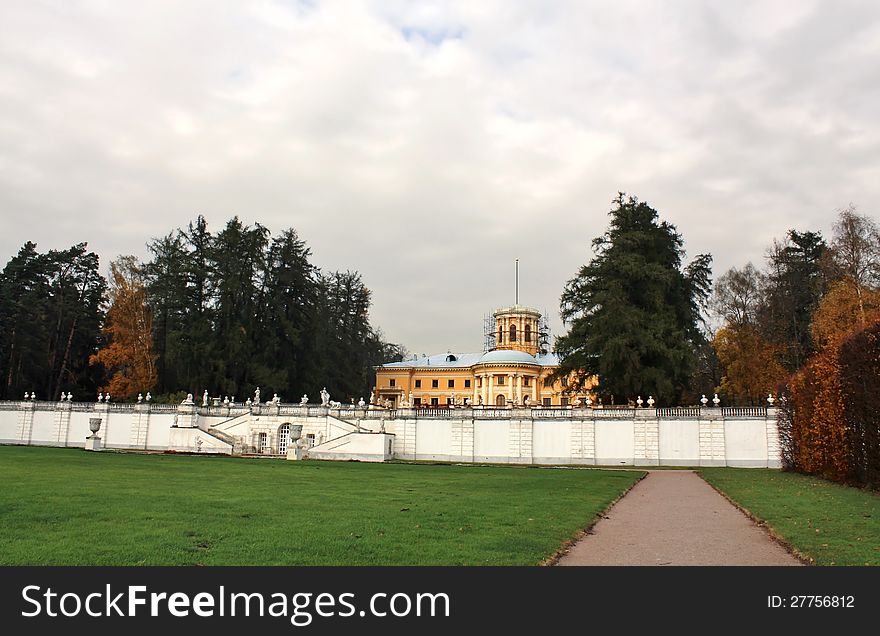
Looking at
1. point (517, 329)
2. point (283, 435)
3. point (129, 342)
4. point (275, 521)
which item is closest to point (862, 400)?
point (275, 521)

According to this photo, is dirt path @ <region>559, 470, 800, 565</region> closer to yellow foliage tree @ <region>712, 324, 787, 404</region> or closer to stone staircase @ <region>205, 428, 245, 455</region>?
stone staircase @ <region>205, 428, 245, 455</region>

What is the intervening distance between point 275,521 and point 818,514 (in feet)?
36.4

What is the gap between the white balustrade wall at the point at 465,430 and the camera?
37500mm

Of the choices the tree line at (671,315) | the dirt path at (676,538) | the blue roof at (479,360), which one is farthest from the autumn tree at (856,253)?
the blue roof at (479,360)

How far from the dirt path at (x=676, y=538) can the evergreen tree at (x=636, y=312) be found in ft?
85.5

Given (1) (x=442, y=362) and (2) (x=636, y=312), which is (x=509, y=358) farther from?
(2) (x=636, y=312)

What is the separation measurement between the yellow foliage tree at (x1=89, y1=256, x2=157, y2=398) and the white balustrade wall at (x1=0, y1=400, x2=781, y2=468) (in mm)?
6665

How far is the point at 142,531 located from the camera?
34.2 ft

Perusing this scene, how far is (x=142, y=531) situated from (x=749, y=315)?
48.9 m

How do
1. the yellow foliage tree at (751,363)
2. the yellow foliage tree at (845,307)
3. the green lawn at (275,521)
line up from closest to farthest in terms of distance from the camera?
the green lawn at (275,521) → the yellow foliage tree at (845,307) → the yellow foliage tree at (751,363)

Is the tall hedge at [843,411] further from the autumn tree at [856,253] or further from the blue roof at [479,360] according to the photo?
the blue roof at [479,360]

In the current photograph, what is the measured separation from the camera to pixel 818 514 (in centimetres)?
1462

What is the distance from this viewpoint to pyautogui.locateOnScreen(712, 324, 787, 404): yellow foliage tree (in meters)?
46.9
